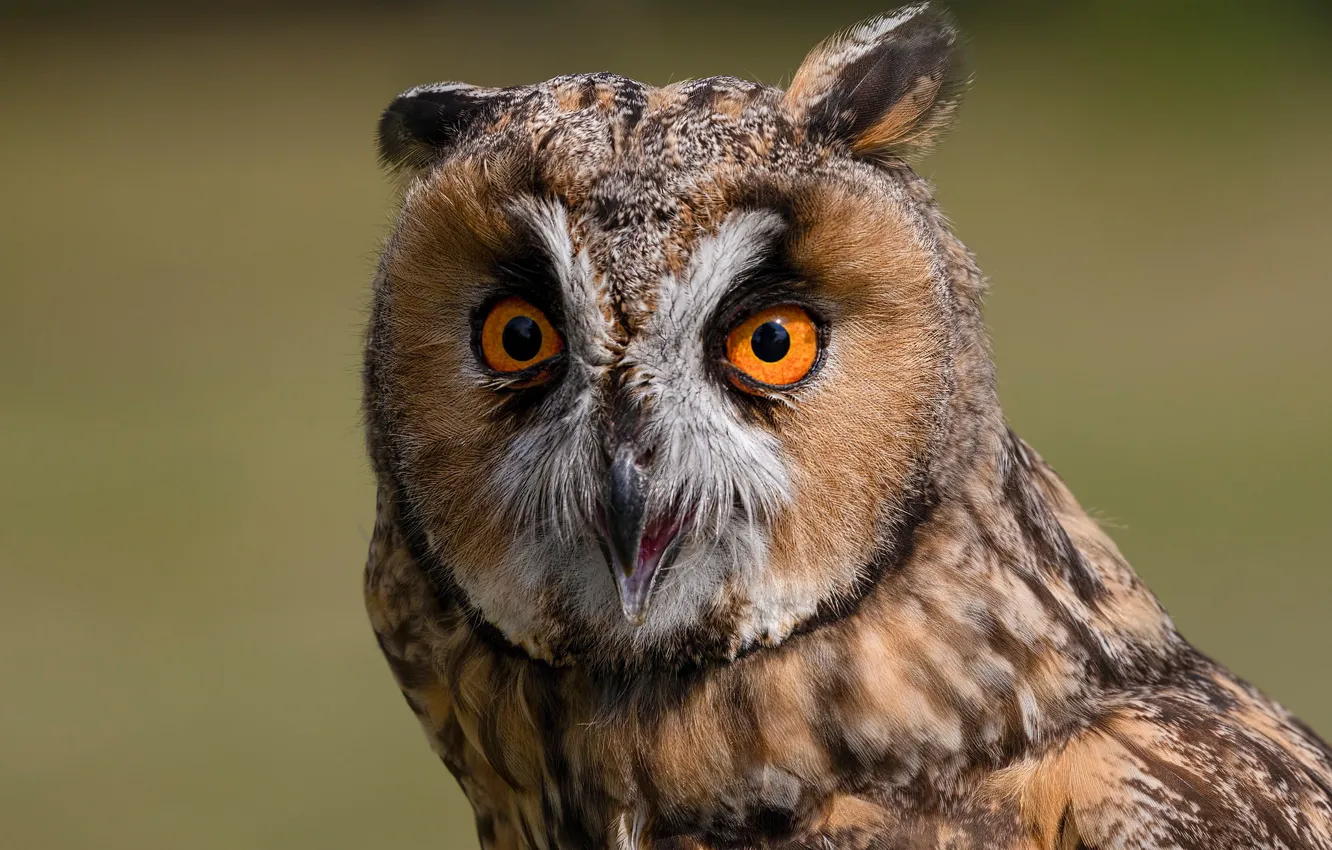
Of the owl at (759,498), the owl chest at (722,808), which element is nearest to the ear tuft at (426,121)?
the owl at (759,498)

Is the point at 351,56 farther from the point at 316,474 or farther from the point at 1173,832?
the point at 1173,832

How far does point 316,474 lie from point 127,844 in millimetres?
2507

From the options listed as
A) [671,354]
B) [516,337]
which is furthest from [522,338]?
[671,354]

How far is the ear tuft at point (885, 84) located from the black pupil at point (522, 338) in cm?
32

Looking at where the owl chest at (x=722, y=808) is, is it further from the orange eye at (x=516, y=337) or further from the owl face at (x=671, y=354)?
the orange eye at (x=516, y=337)

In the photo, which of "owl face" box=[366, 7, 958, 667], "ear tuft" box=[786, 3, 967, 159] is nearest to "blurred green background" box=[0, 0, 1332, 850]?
"owl face" box=[366, 7, 958, 667]

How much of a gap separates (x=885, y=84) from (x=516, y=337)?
444 mm

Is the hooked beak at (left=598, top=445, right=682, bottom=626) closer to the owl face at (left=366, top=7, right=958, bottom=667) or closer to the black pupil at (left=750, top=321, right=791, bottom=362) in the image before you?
the owl face at (left=366, top=7, right=958, bottom=667)

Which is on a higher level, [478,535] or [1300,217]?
[1300,217]

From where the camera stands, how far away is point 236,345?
825 cm

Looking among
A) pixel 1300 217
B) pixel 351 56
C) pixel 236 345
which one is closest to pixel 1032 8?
pixel 1300 217

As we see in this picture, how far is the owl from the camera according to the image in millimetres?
1176

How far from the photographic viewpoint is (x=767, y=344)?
119cm

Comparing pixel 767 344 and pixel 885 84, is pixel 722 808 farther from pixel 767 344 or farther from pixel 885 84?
pixel 885 84
